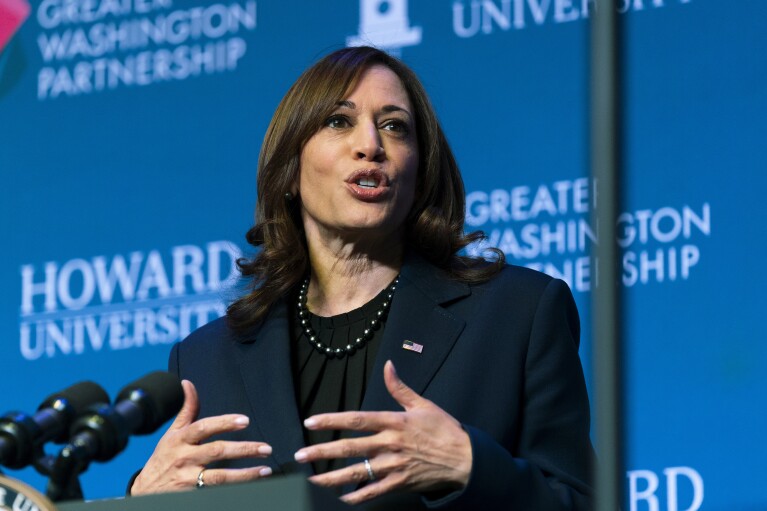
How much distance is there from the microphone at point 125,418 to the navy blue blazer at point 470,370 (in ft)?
1.67

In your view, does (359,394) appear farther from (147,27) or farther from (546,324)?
(147,27)

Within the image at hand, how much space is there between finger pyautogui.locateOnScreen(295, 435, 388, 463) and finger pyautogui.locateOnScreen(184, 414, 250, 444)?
8 centimetres

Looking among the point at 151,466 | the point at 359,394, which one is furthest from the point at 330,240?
the point at 151,466

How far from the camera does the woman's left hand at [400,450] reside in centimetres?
160

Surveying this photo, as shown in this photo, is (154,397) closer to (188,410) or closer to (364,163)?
(188,410)

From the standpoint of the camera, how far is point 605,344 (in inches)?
41.2

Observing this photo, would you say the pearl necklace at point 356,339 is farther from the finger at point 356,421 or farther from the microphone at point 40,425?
the microphone at point 40,425

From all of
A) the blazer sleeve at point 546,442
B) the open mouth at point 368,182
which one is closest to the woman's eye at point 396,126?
the open mouth at point 368,182

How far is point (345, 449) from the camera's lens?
1.59 meters

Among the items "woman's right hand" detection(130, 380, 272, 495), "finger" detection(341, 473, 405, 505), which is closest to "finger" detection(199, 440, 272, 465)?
"woman's right hand" detection(130, 380, 272, 495)

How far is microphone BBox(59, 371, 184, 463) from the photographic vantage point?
4.50 feet

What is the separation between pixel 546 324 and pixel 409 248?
0.96 ft

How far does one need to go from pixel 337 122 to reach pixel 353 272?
0.78ft

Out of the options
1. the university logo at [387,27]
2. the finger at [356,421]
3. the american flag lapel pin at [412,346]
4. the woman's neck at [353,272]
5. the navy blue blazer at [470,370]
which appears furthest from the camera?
the university logo at [387,27]
